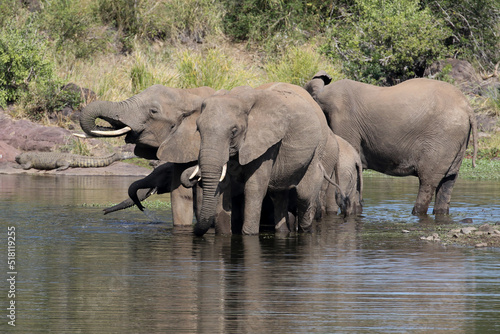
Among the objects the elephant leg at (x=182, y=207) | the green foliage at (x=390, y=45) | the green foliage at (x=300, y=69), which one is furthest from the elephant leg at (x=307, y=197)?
the green foliage at (x=390, y=45)

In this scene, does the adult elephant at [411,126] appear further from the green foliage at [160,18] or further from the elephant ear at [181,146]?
the green foliage at [160,18]

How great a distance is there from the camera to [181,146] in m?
11.0

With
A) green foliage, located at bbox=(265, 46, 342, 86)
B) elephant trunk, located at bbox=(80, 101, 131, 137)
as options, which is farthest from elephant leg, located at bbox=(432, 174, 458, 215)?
green foliage, located at bbox=(265, 46, 342, 86)

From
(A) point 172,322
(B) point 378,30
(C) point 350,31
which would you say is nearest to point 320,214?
(A) point 172,322

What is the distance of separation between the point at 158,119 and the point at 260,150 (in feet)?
5.05

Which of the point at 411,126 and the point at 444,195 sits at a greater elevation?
the point at 411,126

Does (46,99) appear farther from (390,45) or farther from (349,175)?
(349,175)

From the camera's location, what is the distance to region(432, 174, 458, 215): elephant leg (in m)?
14.6

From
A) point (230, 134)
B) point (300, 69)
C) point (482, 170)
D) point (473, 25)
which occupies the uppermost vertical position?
point (473, 25)

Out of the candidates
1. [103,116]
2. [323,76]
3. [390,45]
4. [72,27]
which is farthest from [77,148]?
[103,116]

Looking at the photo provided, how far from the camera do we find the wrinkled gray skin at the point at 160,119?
11.0 metres

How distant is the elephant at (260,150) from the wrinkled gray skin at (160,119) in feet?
1.21

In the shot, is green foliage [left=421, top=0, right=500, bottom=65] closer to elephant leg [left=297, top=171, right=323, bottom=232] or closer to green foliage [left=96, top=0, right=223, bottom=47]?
green foliage [left=96, top=0, right=223, bottom=47]

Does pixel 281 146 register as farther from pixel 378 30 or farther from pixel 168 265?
pixel 378 30
